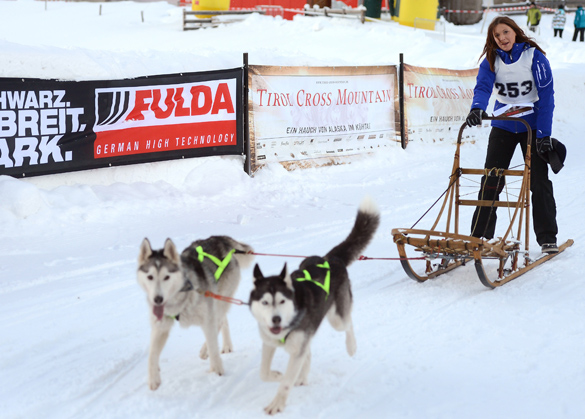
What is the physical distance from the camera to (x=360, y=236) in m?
3.72

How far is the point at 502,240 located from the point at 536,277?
0.51m

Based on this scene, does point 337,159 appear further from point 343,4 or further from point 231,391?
point 343,4

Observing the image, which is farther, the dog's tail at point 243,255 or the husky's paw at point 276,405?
the dog's tail at point 243,255

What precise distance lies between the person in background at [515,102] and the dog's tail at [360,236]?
4.68 feet

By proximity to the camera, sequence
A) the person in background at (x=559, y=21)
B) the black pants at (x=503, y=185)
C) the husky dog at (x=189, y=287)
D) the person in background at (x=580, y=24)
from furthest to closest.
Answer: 1. the person in background at (x=559, y=21)
2. the person in background at (x=580, y=24)
3. the black pants at (x=503, y=185)
4. the husky dog at (x=189, y=287)

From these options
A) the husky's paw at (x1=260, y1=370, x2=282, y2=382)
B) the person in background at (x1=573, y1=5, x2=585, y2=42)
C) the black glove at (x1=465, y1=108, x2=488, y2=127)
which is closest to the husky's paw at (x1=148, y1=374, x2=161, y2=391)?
the husky's paw at (x1=260, y1=370, x2=282, y2=382)

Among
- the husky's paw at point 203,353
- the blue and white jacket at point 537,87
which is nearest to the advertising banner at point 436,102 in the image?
the blue and white jacket at point 537,87

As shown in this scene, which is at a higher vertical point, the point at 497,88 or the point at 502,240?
the point at 497,88

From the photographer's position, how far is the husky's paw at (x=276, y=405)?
2.93 m

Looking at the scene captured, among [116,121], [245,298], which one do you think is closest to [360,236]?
[245,298]

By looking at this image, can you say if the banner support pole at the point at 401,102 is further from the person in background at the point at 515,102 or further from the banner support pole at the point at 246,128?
the person in background at the point at 515,102

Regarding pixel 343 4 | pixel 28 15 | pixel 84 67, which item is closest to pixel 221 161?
pixel 84 67

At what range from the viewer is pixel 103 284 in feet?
15.6

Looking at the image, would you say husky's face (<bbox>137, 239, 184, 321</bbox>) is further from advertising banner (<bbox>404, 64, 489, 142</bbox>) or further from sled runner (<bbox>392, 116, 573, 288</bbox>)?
advertising banner (<bbox>404, 64, 489, 142</bbox>)
